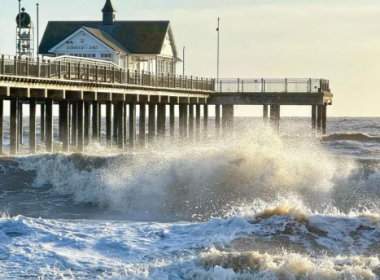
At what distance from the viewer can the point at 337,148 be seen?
49875 mm

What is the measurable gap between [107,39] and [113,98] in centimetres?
1443

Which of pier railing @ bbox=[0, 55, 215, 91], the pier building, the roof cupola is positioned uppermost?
the roof cupola

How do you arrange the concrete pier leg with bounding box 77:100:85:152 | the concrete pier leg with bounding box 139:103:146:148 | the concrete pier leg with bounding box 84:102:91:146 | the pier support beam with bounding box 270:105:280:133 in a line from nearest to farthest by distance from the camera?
the concrete pier leg with bounding box 77:100:85:152 < the concrete pier leg with bounding box 84:102:91:146 < the concrete pier leg with bounding box 139:103:146:148 < the pier support beam with bounding box 270:105:280:133

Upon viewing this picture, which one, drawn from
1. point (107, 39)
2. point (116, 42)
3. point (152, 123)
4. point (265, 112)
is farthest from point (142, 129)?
point (116, 42)

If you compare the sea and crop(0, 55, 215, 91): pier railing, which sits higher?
crop(0, 55, 215, 91): pier railing

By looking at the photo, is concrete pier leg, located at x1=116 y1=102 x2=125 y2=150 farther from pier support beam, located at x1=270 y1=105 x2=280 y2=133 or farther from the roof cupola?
the roof cupola

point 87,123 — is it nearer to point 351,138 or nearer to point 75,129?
point 75,129

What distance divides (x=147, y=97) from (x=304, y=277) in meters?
31.6

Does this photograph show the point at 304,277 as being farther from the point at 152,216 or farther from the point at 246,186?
the point at 246,186

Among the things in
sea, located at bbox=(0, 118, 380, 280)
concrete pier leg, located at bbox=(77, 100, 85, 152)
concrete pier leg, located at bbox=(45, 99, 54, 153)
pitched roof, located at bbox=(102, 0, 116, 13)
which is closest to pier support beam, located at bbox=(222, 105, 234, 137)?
pitched roof, located at bbox=(102, 0, 116, 13)

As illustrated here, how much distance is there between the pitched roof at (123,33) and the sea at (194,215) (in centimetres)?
1706

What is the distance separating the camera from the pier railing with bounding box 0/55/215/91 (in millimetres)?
31109

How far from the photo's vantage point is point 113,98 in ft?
138

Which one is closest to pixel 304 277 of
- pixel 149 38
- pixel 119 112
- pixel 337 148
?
pixel 119 112
